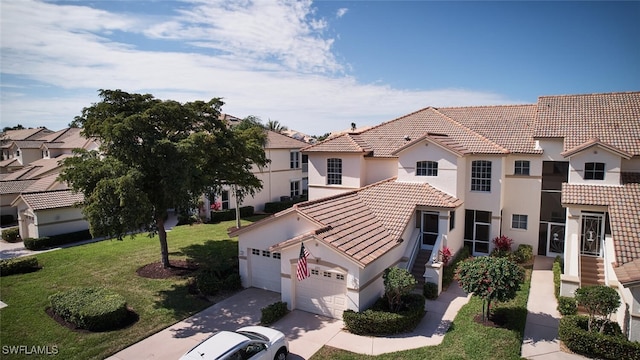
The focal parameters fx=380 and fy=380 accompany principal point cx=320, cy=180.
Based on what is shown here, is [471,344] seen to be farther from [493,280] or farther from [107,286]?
[107,286]

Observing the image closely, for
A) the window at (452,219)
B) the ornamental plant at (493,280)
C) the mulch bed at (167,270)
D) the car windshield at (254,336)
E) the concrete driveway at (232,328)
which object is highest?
the window at (452,219)

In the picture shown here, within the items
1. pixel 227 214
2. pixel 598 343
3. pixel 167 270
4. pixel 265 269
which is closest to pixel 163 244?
pixel 167 270

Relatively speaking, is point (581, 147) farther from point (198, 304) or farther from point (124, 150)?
point (124, 150)

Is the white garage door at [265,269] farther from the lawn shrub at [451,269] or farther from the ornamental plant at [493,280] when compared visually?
the ornamental plant at [493,280]

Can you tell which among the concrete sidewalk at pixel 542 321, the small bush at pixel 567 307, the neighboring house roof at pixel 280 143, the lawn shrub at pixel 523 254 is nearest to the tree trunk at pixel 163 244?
the concrete sidewalk at pixel 542 321

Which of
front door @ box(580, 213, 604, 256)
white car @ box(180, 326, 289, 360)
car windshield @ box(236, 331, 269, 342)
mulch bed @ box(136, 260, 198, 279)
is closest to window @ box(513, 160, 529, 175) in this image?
front door @ box(580, 213, 604, 256)

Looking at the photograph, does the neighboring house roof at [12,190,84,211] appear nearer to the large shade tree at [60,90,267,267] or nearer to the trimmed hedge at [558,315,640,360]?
the large shade tree at [60,90,267,267]
